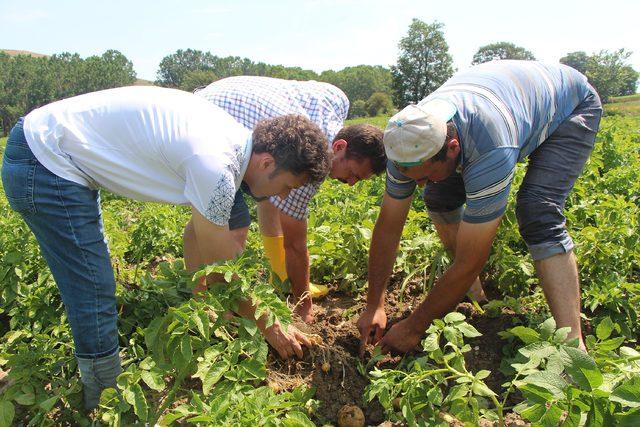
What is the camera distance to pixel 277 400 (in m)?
1.98

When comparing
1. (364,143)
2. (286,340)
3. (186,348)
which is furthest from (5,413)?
(364,143)

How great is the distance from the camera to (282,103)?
2953 mm

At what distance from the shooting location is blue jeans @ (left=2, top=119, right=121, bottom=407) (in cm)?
203

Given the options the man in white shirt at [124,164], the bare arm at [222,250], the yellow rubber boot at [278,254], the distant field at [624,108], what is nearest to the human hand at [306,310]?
the yellow rubber boot at [278,254]

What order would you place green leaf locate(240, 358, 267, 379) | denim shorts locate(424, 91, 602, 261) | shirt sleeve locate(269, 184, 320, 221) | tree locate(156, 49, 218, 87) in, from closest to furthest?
green leaf locate(240, 358, 267, 379), denim shorts locate(424, 91, 602, 261), shirt sleeve locate(269, 184, 320, 221), tree locate(156, 49, 218, 87)

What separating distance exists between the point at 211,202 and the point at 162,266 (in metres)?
0.59

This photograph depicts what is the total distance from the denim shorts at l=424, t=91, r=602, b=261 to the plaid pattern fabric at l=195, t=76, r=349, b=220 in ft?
3.49

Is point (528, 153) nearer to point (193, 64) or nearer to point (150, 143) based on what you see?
point (150, 143)

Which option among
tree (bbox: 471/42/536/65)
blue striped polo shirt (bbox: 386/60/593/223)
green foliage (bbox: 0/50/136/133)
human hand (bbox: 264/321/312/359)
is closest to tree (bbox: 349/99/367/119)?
tree (bbox: 471/42/536/65)

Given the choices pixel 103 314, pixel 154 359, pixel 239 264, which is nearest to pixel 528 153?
pixel 239 264

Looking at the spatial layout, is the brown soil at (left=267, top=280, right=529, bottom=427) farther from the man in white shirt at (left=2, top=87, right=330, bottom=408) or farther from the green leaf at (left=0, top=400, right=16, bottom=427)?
the green leaf at (left=0, top=400, right=16, bottom=427)

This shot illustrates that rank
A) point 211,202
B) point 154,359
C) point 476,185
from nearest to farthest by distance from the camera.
→ point 211,202, point 154,359, point 476,185

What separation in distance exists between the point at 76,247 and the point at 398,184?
56.5 inches

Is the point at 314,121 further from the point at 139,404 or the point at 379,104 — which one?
the point at 379,104
